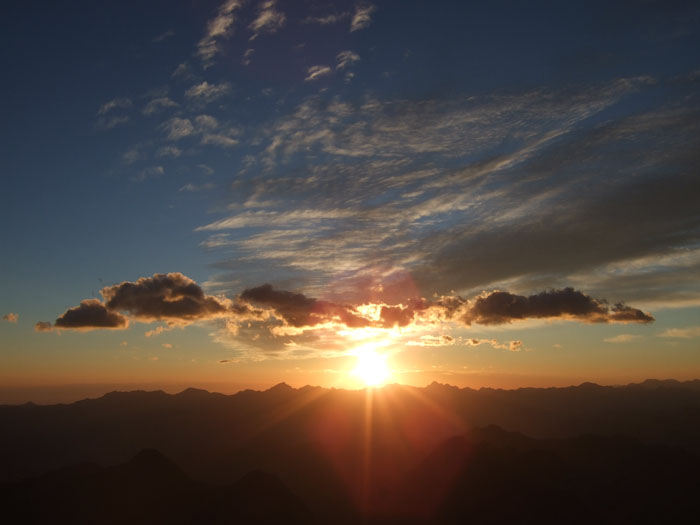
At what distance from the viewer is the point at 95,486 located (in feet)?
527

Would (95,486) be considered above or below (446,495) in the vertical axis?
above

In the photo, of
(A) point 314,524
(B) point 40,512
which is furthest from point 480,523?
(B) point 40,512

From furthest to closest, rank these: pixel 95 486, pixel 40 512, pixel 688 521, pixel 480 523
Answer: pixel 688 521
pixel 480 523
pixel 95 486
pixel 40 512

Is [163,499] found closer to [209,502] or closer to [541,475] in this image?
[209,502]

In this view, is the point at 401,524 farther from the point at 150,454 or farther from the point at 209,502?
the point at 150,454

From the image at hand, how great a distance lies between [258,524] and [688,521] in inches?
7092

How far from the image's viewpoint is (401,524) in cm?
19675

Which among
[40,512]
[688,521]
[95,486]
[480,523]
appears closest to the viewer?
[40,512]

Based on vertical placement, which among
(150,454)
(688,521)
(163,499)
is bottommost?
(688,521)

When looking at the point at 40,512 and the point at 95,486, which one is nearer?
the point at 40,512

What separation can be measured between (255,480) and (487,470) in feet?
324

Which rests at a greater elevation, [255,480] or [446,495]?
[255,480]

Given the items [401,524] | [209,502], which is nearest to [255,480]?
[209,502]

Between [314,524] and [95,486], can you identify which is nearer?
[95,486]
